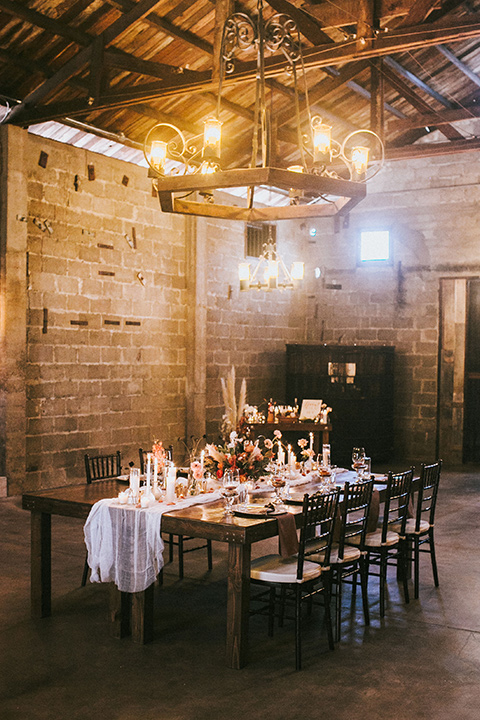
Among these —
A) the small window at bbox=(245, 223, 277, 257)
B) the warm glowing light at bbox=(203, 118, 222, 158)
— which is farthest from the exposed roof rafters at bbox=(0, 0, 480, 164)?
the warm glowing light at bbox=(203, 118, 222, 158)

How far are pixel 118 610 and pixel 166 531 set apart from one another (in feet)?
1.79

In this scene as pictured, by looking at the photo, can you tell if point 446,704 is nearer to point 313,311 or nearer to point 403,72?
point 403,72

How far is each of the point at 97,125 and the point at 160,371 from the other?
3.38 meters

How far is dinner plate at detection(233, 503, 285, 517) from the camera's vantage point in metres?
4.30

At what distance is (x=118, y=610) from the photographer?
443 cm

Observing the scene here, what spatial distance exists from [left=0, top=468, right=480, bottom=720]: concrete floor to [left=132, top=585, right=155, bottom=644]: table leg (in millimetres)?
60

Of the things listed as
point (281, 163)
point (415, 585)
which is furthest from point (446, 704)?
point (281, 163)

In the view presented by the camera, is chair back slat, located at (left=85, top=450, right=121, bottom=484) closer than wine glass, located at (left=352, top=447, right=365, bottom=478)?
No

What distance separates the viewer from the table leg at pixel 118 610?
4426 mm

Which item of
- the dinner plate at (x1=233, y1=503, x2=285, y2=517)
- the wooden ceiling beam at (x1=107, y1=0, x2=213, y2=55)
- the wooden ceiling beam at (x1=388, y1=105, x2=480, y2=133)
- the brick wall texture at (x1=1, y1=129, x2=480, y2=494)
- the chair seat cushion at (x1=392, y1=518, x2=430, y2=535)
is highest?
the wooden ceiling beam at (x1=107, y1=0, x2=213, y2=55)

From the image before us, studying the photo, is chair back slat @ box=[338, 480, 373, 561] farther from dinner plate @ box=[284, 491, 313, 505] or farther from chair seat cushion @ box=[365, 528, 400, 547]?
dinner plate @ box=[284, 491, 313, 505]

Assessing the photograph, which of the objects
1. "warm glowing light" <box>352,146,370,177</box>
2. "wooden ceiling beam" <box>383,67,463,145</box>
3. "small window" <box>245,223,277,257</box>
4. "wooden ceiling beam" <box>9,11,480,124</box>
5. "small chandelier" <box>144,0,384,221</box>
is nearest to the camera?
"small chandelier" <box>144,0,384,221</box>

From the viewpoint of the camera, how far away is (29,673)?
3943mm

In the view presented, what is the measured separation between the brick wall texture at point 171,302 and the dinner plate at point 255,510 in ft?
15.4
